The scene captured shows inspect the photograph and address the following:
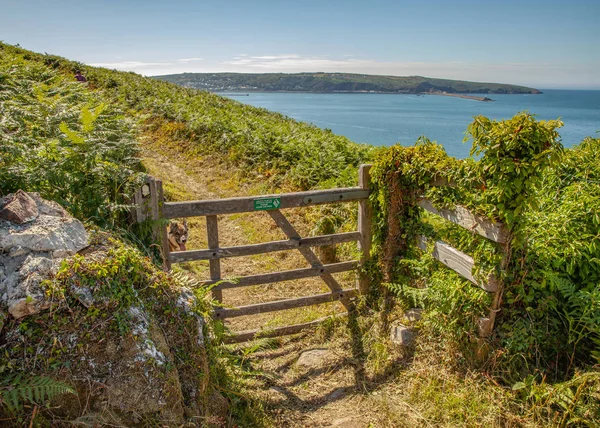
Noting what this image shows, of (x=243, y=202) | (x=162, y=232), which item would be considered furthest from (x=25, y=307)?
(x=243, y=202)

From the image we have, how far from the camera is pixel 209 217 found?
4.84 meters

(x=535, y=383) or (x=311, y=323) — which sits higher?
(x=535, y=383)

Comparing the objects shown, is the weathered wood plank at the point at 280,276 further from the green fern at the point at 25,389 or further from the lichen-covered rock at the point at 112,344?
the green fern at the point at 25,389

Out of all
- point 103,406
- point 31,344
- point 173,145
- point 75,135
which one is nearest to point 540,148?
point 103,406

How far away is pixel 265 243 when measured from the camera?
513 cm

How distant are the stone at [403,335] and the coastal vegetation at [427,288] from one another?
12 cm

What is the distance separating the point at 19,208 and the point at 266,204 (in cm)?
252

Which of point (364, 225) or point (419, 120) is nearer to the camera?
point (364, 225)

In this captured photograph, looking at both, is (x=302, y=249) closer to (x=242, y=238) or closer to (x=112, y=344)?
(x=112, y=344)

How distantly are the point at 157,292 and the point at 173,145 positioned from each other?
13.3 meters

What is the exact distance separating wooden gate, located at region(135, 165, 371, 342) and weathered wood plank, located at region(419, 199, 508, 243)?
1372 millimetres

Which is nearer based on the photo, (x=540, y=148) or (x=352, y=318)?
(x=540, y=148)

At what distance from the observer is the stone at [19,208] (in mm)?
3047

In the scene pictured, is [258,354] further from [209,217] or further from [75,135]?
[75,135]
